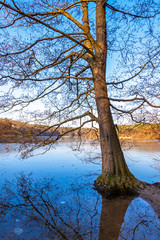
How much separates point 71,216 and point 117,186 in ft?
5.11

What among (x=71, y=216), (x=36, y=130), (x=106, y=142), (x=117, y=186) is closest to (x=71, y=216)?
(x=71, y=216)

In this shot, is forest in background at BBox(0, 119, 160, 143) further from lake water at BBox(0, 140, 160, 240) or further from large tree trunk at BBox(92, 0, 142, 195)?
lake water at BBox(0, 140, 160, 240)

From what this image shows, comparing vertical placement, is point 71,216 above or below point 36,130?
below

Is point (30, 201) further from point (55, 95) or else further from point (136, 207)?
point (55, 95)

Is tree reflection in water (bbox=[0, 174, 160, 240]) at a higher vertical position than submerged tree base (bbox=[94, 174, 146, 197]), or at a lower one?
lower

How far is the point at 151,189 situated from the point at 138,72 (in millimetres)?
3286

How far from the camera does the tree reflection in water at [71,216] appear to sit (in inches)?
88.5

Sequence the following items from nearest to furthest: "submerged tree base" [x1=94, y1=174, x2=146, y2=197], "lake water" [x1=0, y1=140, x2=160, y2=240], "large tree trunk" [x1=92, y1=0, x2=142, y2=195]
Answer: "lake water" [x1=0, y1=140, x2=160, y2=240] → "submerged tree base" [x1=94, y1=174, x2=146, y2=197] → "large tree trunk" [x1=92, y1=0, x2=142, y2=195]

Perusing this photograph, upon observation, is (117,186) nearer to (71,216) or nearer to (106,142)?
(106,142)

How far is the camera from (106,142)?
166 inches

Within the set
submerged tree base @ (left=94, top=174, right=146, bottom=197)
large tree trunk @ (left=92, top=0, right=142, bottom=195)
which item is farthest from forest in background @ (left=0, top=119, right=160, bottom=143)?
submerged tree base @ (left=94, top=174, right=146, bottom=197)

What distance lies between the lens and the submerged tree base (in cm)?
382

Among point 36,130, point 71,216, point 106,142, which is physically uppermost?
point 36,130

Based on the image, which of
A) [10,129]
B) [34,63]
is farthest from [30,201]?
[34,63]
